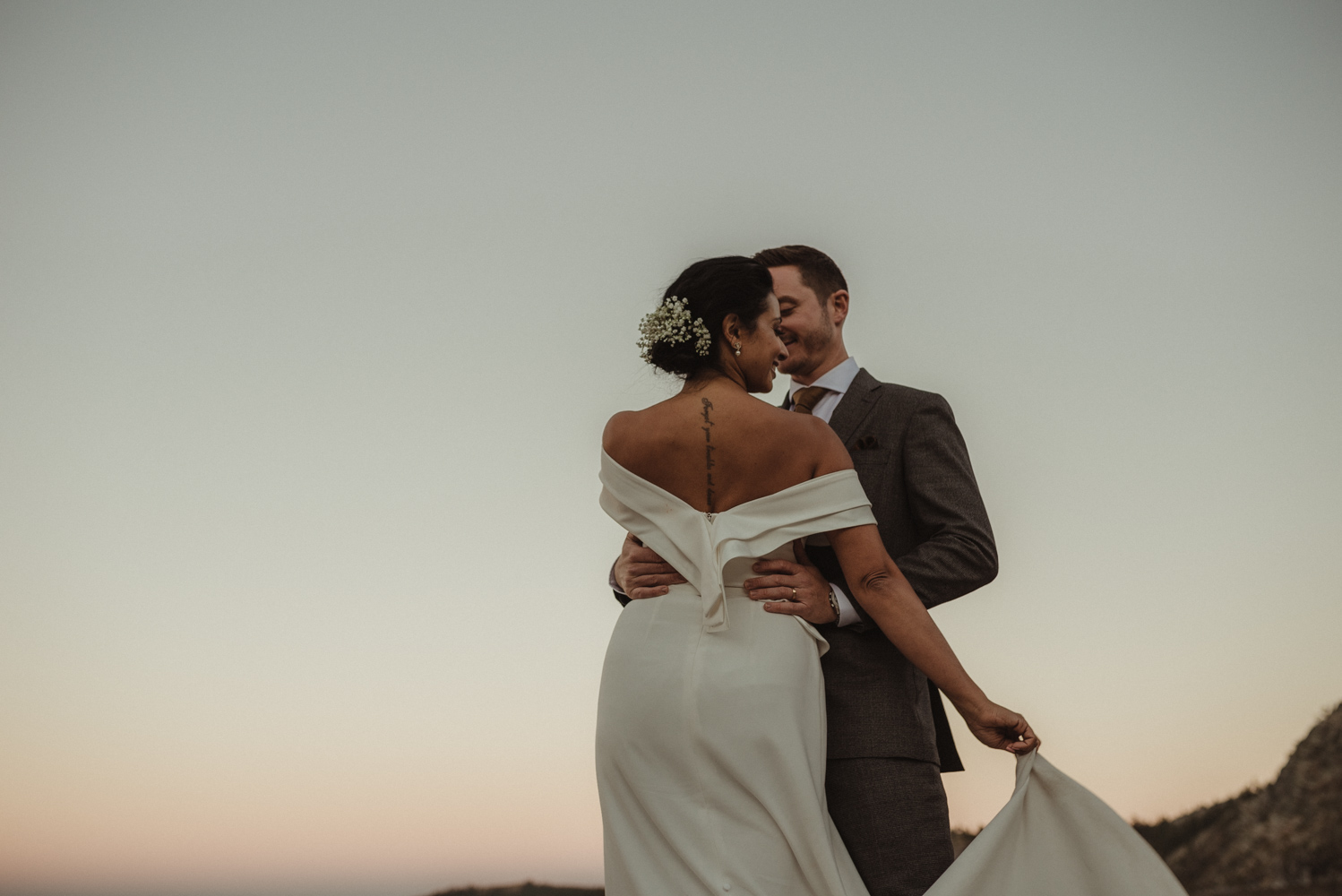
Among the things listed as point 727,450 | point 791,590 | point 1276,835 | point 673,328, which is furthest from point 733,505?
point 1276,835

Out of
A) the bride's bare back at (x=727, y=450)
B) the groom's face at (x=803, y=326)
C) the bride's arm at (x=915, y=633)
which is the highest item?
the groom's face at (x=803, y=326)

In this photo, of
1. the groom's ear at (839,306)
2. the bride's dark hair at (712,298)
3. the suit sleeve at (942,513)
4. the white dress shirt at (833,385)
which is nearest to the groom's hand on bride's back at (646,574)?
the white dress shirt at (833,385)

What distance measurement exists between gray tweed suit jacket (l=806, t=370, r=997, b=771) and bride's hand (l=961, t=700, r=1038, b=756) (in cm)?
20

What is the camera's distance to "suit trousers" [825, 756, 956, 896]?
2377mm

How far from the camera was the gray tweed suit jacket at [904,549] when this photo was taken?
2.53 meters

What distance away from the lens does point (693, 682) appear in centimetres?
229

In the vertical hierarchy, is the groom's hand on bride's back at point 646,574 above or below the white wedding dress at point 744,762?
above

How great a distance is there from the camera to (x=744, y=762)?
224cm

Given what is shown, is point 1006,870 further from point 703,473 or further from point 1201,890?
point 1201,890

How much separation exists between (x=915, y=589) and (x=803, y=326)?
3.53 feet

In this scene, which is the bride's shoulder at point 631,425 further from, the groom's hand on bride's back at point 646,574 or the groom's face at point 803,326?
the groom's face at point 803,326

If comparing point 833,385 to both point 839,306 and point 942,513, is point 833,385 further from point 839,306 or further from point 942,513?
point 942,513

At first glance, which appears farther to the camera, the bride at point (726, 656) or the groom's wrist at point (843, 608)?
the groom's wrist at point (843, 608)

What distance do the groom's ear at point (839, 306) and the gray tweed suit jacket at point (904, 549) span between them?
468 millimetres
